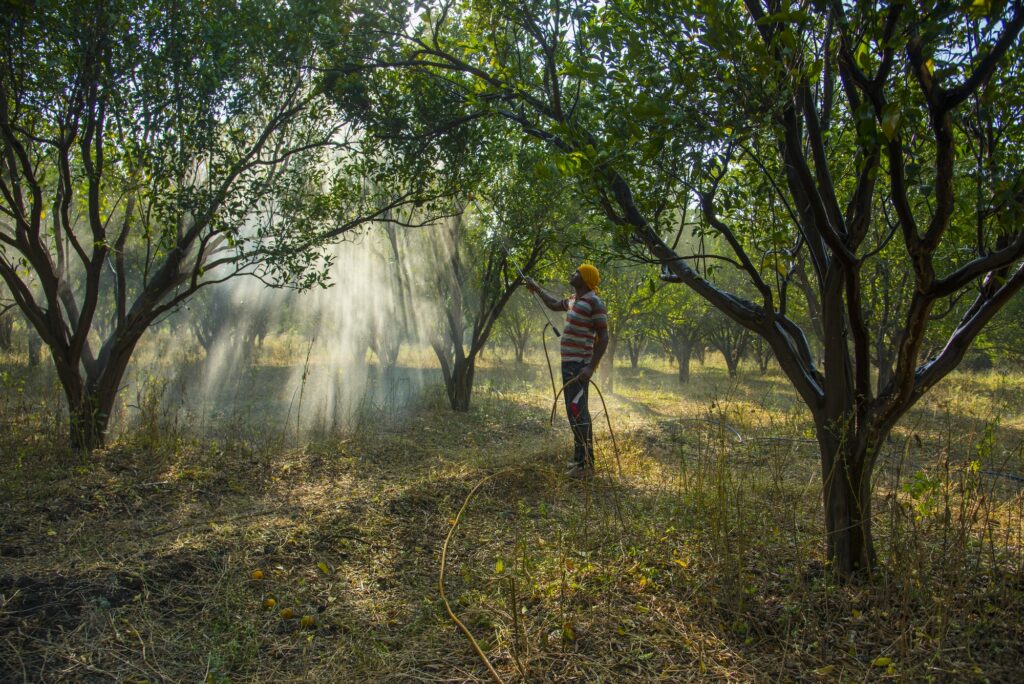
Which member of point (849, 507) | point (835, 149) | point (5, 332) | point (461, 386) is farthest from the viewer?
point (5, 332)

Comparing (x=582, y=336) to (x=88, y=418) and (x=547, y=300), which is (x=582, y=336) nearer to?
(x=547, y=300)

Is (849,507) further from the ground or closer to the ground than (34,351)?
closer to the ground

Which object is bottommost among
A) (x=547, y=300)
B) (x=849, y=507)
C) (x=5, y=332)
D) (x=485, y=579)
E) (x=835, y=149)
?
(x=485, y=579)

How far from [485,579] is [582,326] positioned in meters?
2.89

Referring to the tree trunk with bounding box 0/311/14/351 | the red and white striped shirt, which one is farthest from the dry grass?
the tree trunk with bounding box 0/311/14/351

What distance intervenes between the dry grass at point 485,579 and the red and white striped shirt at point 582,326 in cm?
115

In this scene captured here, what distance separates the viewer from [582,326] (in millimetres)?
5922

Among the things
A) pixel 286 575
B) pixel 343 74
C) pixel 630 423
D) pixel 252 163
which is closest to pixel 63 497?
pixel 286 575

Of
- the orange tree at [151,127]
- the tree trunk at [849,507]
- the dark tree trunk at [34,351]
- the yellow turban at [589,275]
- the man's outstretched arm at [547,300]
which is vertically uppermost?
the orange tree at [151,127]

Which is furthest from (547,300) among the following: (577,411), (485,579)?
(485,579)

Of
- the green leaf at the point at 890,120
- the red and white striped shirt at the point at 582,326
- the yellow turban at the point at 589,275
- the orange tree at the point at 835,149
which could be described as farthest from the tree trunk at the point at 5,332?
the green leaf at the point at 890,120

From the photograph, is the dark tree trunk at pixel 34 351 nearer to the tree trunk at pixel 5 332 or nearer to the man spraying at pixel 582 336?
the tree trunk at pixel 5 332

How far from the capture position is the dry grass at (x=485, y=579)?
271 cm

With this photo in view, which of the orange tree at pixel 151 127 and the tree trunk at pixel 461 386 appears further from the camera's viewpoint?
the tree trunk at pixel 461 386
